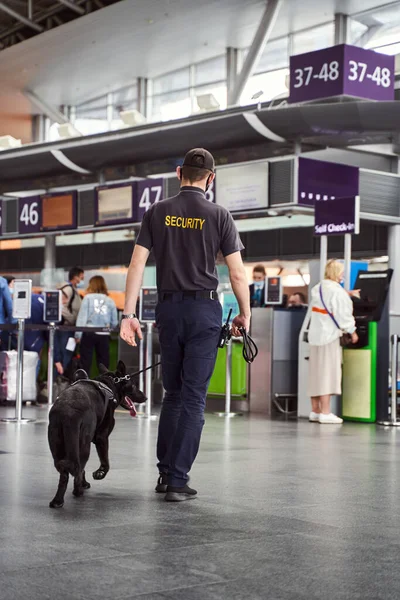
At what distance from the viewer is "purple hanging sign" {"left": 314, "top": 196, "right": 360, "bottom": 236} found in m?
10.7

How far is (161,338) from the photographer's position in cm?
489

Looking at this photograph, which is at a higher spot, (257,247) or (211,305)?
(257,247)

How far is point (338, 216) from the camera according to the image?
1087cm

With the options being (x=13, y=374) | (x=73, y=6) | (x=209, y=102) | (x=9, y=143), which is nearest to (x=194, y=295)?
(x=13, y=374)

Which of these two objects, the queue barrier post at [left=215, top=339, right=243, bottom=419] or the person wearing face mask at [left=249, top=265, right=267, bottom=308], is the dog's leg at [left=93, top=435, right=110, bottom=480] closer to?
the queue barrier post at [left=215, top=339, right=243, bottom=419]

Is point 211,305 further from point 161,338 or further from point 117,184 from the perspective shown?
point 117,184

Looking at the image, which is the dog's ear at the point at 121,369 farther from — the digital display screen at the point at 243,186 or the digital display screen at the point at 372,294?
the digital display screen at the point at 243,186

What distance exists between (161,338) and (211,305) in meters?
0.30

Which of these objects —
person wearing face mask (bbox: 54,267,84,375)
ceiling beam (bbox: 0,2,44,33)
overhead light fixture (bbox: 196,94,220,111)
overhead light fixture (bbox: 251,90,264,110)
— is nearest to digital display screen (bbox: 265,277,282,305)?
overhead light fixture (bbox: 251,90,264,110)

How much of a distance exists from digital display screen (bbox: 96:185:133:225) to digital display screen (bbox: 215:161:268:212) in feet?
5.99

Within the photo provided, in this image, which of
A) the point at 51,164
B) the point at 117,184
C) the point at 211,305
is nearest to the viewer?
the point at 211,305

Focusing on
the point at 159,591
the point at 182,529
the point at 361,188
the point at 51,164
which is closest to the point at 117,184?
the point at 51,164

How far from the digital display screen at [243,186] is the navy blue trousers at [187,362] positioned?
7.86 meters

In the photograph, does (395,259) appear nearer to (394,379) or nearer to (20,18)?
(394,379)
